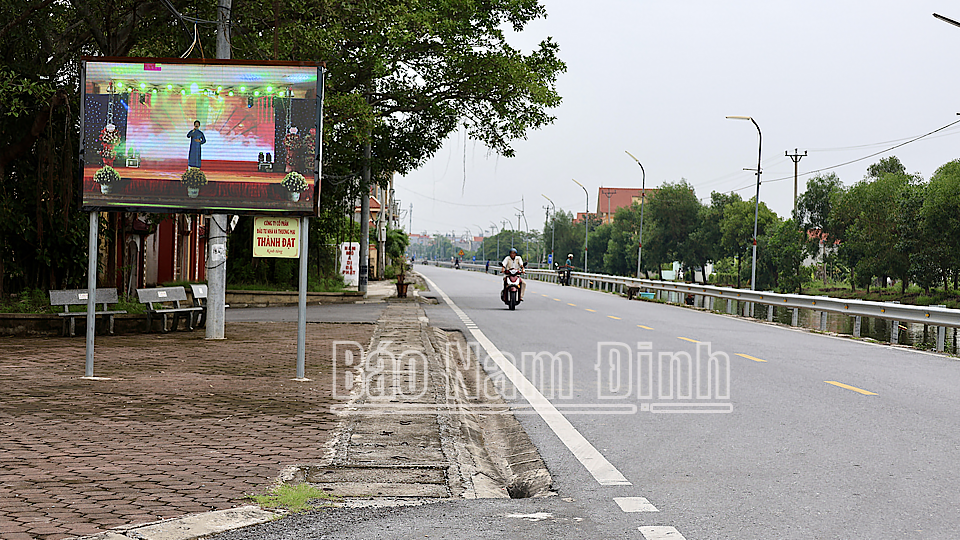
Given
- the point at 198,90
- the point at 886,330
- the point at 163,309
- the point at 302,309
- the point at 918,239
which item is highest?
the point at 918,239

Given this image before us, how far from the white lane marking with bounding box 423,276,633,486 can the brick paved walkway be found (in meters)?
1.89

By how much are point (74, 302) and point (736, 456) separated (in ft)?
38.0

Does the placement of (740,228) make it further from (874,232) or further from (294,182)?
(294,182)

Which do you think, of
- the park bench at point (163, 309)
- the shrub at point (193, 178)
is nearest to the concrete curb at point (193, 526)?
the shrub at point (193, 178)

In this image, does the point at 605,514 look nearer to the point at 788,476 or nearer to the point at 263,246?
the point at 788,476

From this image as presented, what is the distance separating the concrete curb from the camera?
4.29 metres

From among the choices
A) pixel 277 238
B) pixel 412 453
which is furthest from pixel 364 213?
pixel 412 453

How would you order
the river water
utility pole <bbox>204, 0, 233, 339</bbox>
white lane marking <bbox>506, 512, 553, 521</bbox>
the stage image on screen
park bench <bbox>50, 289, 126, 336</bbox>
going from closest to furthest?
white lane marking <bbox>506, 512, 553, 521</bbox> < the stage image on screen < park bench <bbox>50, 289, 126, 336</bbox> < utility pole <bbox>204, 0, 233, 339</bbox> < the river water

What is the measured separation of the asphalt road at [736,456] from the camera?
4.94 meters

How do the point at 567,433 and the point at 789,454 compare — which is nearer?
the point at 789,454

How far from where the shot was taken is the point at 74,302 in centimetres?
1477

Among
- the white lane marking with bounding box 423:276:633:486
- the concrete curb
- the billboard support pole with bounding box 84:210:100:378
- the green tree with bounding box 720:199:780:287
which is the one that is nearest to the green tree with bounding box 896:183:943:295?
the green tree with bounding box 720:199:780:287

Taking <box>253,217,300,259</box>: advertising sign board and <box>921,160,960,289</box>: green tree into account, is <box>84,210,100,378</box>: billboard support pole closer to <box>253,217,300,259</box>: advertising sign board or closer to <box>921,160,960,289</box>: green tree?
<box>253,217,300,259</box>: advertising sign board

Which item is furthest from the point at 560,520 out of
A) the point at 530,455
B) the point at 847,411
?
the point at 847,411
